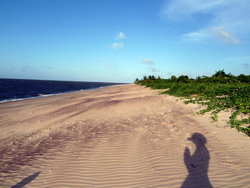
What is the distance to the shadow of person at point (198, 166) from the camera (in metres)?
2.78

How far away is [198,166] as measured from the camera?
324cm

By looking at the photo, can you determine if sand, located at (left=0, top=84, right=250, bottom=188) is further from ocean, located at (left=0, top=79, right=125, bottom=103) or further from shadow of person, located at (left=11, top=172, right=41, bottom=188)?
ocean, located at (left=0, top=79, right=125, bottom=103)

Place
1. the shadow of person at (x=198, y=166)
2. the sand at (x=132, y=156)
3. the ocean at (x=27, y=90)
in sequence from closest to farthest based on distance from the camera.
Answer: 1. the shadow of person at (x=198, y=166)
2. the sand at (x=132, y=156)
3. the ocean at (x=27, y=90)

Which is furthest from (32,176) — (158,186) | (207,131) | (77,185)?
(207,131)

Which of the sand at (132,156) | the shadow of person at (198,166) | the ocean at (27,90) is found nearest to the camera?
the shadow of person at (198,166)

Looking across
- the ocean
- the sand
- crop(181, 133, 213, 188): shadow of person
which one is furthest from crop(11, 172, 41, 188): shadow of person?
the ocean

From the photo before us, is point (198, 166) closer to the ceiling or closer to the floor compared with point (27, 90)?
closer to the floor

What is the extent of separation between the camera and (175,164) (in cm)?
343

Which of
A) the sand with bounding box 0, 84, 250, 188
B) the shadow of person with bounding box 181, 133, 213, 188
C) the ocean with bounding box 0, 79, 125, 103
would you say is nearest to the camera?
the shadow of person with bounding box 181, 133, 213, 188

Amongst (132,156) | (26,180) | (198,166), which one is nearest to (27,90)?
(26,180)

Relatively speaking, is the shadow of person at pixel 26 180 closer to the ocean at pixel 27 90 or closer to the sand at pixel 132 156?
the sand at pixel 132 156

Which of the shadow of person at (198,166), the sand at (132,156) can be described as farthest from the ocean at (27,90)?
the shadow of person at (198,166)

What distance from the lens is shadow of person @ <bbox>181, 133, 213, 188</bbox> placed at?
278 centimetres

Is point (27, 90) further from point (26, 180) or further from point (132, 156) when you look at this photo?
point (132, 156)
